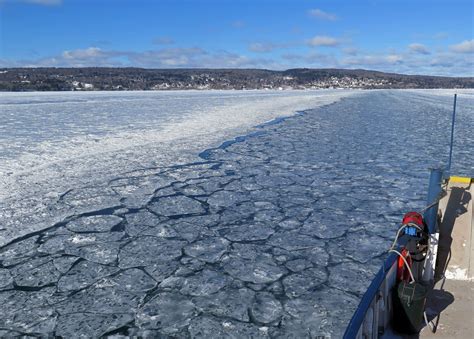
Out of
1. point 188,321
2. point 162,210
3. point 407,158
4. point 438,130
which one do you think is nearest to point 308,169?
point 407,158

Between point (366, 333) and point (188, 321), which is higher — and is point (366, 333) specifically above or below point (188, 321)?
above

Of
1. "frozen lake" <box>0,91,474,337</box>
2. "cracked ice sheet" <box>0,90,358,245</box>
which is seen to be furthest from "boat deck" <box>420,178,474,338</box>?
"cracked ice sheet" <box>0,90,358,245</box>

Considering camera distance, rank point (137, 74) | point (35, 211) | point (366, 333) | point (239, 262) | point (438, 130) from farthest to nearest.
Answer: point (137, 74) → point (438, 130) → point (35, 211) → point (239, 262) → point (366, 333)

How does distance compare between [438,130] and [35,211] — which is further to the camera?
[438,130]

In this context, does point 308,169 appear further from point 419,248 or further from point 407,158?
point 419,248

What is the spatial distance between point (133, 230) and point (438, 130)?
10721 millimetres

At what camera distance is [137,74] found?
2525 inches

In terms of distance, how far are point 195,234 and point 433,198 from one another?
2.19 meters

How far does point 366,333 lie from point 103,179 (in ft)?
15.0

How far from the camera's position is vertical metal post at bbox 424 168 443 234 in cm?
318

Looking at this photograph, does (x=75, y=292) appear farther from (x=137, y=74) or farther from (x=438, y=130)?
(x=137, y=74)

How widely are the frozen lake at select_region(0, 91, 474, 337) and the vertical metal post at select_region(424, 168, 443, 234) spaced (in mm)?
468

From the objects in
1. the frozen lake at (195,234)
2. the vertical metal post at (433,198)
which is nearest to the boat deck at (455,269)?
the vertical metal post at (433,198)

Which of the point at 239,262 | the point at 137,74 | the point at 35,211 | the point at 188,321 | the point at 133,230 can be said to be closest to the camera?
the point at 188,321
